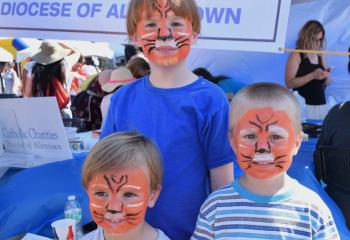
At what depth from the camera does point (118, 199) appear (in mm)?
1146

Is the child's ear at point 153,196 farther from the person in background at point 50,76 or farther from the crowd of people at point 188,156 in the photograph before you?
the person in background at point 50,76

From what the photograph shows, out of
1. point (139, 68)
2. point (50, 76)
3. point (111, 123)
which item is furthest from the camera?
point (50, 76)

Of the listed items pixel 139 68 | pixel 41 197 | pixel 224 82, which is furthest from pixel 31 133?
pixel 224 82

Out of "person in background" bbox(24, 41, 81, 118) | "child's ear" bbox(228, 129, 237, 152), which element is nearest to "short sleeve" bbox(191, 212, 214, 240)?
"child's ear" bbox(228, 129, 237, 152)

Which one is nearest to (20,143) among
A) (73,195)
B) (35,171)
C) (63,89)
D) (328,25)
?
(35,171)

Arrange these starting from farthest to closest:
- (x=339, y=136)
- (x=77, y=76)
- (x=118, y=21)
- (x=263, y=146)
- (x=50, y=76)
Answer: (x=77, y=76), (x=50, y=76), (x=118, y=21), (x=339, y=136), (x=263, y=146)

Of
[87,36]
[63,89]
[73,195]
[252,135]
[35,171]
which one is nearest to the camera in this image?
[252,135]

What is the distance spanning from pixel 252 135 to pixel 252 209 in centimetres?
21

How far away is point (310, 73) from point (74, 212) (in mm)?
2632

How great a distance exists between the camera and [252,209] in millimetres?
1168

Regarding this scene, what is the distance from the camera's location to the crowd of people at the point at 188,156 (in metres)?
1.14

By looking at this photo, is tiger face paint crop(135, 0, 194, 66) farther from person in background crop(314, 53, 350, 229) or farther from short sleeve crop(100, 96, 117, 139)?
person in background crop(314, 53, 350, 229)

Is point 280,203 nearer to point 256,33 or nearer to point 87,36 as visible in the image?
point 256,33

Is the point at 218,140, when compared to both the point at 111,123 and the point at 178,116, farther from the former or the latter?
the point at 111,123
